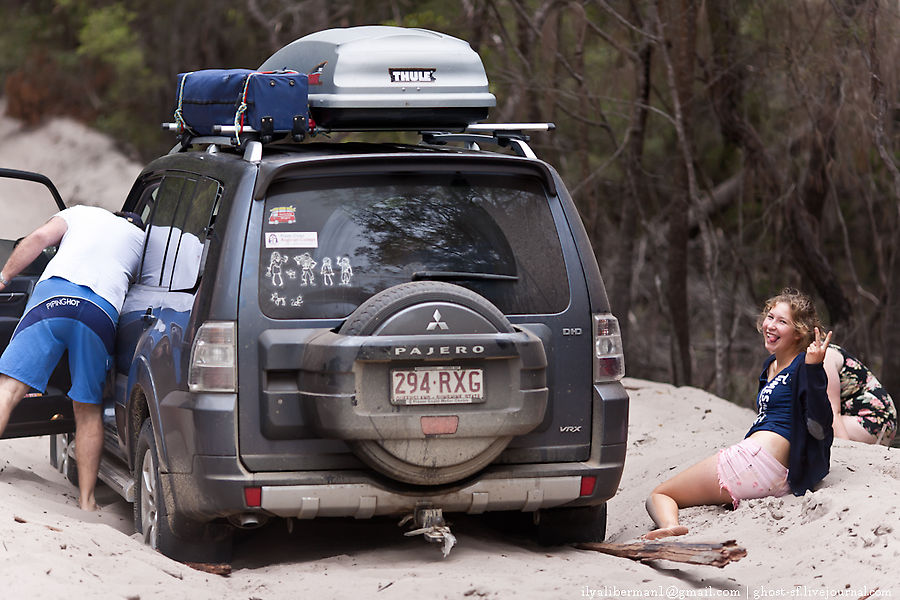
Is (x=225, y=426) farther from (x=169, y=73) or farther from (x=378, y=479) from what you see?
(x=169, y=73)

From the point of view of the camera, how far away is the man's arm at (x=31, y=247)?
22.8 feet

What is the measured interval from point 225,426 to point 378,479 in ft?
2.22

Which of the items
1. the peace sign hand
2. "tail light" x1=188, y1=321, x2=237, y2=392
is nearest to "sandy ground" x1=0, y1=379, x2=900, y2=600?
the peace sign hand

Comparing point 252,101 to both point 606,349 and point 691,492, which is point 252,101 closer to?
point 606,349

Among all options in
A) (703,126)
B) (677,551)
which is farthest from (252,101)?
(703,126)

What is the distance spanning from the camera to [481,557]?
222 inches

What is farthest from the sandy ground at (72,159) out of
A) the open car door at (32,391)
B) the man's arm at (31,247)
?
the man's arm at (31,247)

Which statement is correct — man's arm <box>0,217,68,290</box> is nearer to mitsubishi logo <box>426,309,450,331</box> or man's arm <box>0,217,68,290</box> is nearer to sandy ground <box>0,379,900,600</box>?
sandy ground <box>0,379,900,600</box>

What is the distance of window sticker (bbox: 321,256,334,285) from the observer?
535 cm

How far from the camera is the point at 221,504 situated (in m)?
5.25

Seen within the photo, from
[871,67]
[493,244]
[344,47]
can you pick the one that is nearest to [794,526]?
[493,244]

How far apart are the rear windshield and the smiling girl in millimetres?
1442

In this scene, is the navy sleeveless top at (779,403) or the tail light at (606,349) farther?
the navy sleeveless top at (779,403)

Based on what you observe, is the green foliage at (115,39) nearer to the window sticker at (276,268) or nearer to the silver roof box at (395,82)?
the silver roof box at (395,82)
